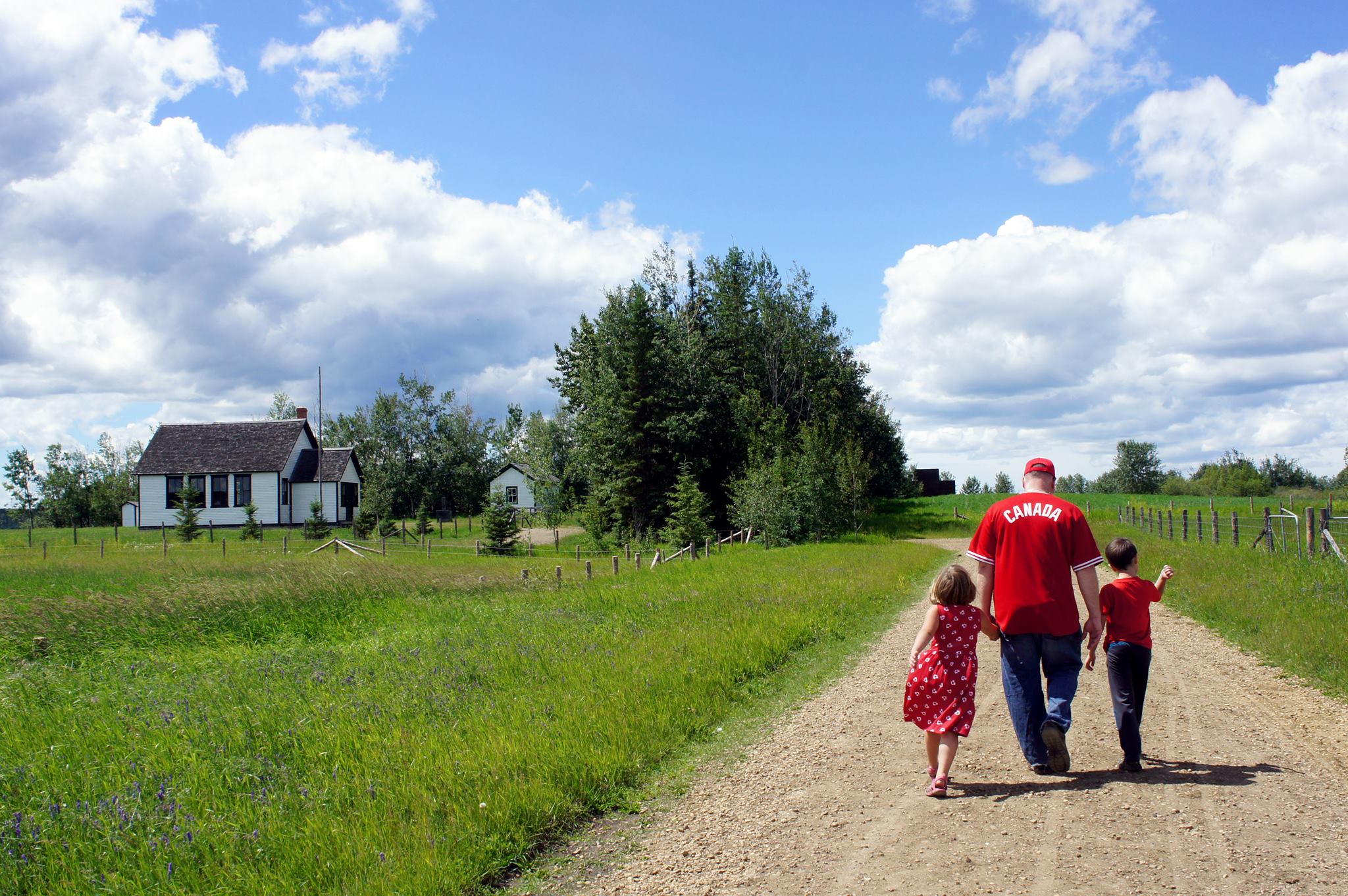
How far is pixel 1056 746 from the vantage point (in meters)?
5.55

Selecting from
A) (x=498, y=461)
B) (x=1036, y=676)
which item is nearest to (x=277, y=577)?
(x=1036, y=676)

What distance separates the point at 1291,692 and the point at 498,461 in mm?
91316

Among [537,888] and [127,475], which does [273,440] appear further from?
[537,888]

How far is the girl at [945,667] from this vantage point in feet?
18.1

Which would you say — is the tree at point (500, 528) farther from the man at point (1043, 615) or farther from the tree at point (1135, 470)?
the tree at point (1135, 470)

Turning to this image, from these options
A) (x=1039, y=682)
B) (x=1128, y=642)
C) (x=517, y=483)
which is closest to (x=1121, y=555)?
(x=1128, y=642)

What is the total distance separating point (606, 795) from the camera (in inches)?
227

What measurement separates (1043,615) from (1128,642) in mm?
803

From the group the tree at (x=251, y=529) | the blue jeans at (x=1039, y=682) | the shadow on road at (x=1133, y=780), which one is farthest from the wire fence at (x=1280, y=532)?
the tree at (x=251, y=529)

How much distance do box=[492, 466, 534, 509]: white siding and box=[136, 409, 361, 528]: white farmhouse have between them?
23.9m

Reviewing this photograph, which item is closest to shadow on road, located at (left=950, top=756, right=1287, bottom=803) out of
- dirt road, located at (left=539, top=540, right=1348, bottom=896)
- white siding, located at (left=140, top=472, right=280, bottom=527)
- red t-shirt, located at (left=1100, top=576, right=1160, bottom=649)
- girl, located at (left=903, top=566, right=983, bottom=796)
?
dirt road, located at (left=539, top=540, right=1348, bottom=896)

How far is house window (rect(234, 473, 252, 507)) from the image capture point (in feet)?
175

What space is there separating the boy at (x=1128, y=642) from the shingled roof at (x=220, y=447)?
→ 54.9 metres

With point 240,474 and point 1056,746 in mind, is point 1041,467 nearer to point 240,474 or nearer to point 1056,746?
point 1056,746
